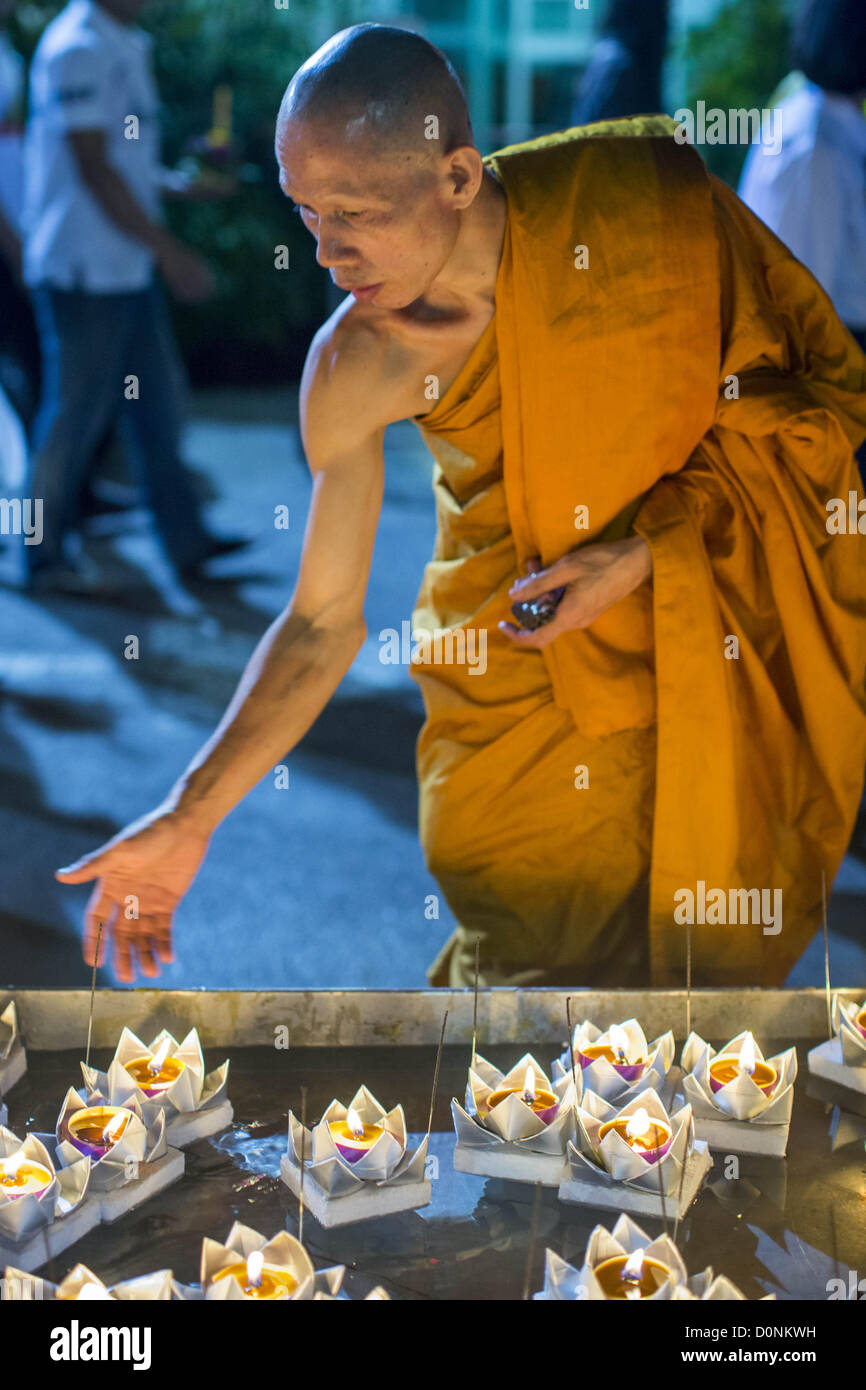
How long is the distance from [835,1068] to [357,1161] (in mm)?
521

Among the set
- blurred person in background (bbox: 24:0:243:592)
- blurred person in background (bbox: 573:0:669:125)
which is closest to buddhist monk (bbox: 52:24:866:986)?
blurred person in background (bbox: 573:0:669:125)

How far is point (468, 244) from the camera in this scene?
180 centimetres

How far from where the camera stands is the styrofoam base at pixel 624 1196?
4.39ft

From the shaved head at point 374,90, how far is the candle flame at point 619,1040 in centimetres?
95

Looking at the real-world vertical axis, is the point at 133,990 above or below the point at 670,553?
below

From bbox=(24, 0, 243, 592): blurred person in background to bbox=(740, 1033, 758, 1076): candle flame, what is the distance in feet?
11.6

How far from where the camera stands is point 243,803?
3.54 metres

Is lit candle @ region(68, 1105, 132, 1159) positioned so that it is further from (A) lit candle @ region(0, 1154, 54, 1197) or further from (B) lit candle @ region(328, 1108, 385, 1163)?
(B) lit candle @ region(328, 1108, 385, 1163)

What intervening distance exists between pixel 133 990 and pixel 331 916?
141 cm

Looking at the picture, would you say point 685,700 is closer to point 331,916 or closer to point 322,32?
point 331,916
